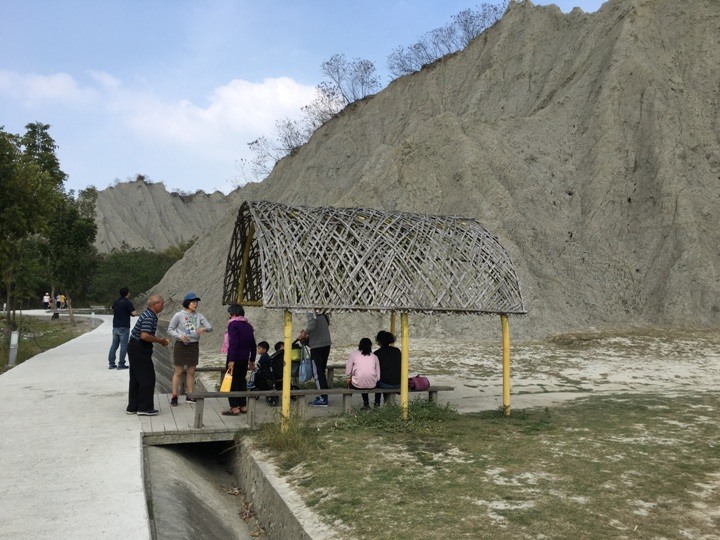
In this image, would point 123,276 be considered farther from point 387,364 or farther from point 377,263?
point 377,263

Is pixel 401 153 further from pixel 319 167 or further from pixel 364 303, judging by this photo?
pixel 364 303

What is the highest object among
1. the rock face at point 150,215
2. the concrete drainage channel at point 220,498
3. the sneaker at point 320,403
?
the rock face at point 150,215

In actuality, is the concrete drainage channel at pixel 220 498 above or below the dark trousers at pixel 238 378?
below

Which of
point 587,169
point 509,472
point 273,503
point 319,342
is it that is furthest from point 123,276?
point 509,472

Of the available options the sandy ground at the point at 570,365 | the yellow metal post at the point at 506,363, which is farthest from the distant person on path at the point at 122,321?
the yellow metal post at the point at 506,363

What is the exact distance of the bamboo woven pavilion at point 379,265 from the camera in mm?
8500

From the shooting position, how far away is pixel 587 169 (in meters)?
29.6

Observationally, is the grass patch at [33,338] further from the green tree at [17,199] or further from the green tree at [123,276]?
the green tree at [123,276]

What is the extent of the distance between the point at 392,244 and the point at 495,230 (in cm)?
1778

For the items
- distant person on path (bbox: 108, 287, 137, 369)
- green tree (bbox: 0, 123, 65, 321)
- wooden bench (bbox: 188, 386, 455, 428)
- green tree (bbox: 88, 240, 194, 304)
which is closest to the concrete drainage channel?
wooden bench (bbox: 188, 386, 455, 428)

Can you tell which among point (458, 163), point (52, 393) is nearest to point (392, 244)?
point (52, 393)

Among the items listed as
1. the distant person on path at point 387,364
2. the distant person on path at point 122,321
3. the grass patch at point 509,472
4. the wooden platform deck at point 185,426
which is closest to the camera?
the grass patch at point 509,472

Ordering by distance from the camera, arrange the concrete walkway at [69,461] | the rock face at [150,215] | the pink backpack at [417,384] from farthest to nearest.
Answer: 1. the rock face at [150,215]
2. the pink backpack at [417,384]
3. the concrete walkway at [69,461]

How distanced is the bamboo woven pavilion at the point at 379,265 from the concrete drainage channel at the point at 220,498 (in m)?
1.11
